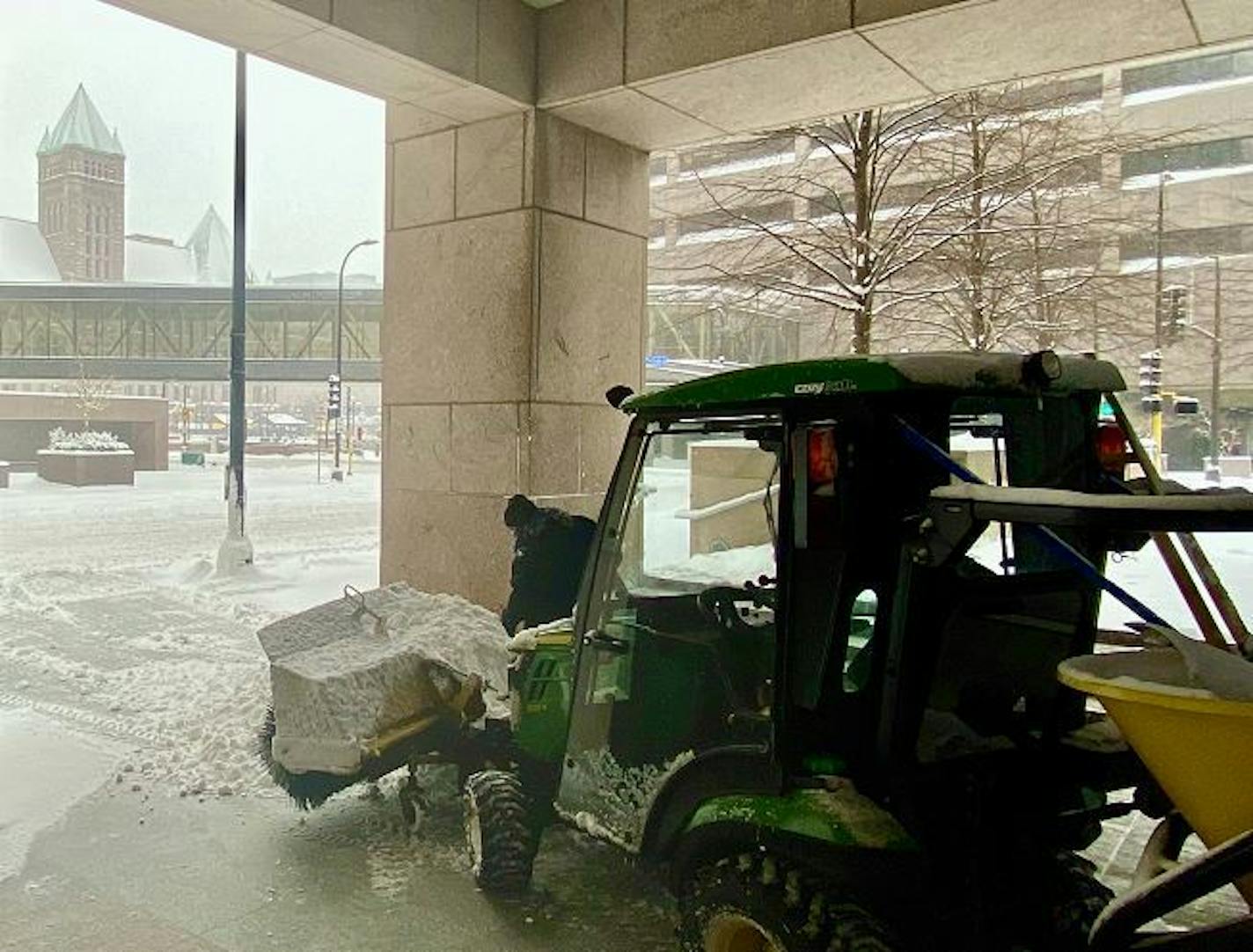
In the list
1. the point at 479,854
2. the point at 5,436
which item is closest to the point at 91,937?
the point at 479,854

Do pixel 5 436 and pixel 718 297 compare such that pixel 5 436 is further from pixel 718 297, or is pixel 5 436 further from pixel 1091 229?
pixel 1091 229

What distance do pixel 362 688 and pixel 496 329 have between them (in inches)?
132

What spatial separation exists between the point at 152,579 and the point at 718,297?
902 centimetres

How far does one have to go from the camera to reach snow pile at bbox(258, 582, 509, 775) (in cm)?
488

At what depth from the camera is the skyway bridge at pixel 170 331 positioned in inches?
1741

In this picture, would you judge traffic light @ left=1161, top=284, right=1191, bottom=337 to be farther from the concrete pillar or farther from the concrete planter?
the concrete planter

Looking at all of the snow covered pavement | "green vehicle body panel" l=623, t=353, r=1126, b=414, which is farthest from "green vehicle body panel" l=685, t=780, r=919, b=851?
the snow covered pavement

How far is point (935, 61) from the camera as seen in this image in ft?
20.6

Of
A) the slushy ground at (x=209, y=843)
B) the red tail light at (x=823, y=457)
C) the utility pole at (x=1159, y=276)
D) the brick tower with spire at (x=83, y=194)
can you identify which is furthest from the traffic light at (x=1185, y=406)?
the brick tower with spire at (x=83, y=194)

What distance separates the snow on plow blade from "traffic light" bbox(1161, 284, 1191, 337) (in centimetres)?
1093

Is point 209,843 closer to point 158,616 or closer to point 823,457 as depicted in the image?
point 823,457

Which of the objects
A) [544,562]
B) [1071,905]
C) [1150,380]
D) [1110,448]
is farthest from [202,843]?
[1150,380]

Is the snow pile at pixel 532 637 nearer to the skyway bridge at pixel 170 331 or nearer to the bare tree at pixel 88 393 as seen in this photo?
the bare tree at pixel 88 393

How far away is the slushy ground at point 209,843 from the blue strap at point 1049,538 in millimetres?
1511
